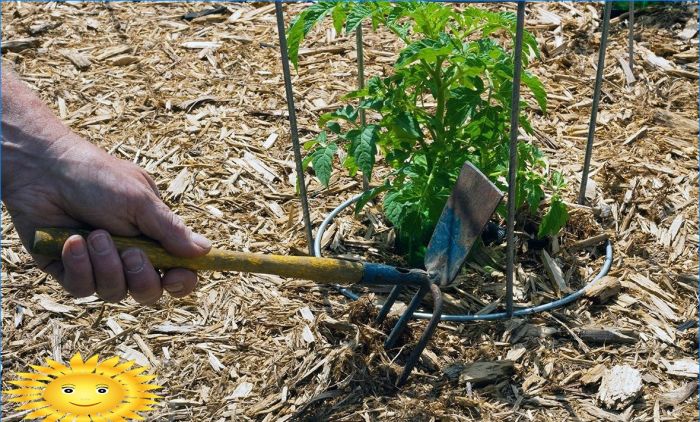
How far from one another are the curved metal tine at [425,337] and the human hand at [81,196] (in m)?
0.79

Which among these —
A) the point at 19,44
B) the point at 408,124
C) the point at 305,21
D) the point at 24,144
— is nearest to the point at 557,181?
the point at 408,124

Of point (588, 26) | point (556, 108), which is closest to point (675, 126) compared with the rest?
point (556, 108)

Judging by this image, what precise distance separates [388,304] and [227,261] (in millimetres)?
710

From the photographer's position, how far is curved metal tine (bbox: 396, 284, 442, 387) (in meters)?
3.05

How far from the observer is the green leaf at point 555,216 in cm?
367

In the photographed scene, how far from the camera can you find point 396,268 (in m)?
3.10

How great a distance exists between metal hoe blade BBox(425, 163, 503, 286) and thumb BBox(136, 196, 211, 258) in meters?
0.93

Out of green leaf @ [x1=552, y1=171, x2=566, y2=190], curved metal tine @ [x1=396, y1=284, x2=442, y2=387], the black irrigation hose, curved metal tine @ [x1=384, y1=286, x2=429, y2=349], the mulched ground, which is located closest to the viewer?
curved metal tine @ [x1=396, y1=284, x2=442, y2=387]

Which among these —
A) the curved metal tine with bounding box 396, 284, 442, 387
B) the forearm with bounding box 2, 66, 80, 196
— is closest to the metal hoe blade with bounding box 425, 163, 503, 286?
the curved metal tine with bounding box 396, 284, 442, 387

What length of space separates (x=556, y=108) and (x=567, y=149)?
1.19 ft

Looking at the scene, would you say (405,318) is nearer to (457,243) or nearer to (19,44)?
(457,243)

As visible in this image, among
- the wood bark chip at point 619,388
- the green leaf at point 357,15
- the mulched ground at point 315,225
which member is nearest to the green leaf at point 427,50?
the green leaf at point 357,15

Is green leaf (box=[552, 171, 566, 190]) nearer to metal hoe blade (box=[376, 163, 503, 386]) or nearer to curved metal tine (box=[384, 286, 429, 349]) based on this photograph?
metal hoe blade (box=[376, 163, 503, 386])

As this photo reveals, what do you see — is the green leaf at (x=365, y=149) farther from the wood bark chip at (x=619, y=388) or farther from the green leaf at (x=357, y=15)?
the wood bark chip at (x=619, y=388)
